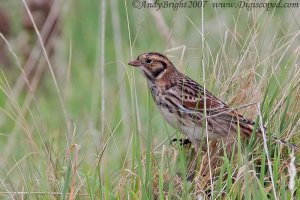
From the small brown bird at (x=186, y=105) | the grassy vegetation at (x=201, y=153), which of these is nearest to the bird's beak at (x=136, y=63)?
the small brown bird at (x=186, y=105)

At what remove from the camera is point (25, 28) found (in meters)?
10.3

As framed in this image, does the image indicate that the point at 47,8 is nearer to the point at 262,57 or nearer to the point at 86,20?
the point at 86,20

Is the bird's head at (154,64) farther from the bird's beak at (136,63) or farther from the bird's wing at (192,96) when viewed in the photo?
the bird's wing at (192,96)

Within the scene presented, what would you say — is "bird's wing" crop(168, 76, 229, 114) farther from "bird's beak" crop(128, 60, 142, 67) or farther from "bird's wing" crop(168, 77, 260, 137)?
"bird's beak" crop(128, 60, 142, 67)

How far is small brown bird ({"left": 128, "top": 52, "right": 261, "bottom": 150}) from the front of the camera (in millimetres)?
5637

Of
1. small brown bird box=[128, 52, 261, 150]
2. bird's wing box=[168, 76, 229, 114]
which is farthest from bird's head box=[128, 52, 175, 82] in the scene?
bird's wing box=[168, 76, 229, 114]

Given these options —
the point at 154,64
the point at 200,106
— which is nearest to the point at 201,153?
the point at 200,106

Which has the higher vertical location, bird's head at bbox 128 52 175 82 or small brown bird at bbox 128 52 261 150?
bird's head at bbox 128 52 175 82

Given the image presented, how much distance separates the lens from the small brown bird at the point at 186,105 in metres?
5.64

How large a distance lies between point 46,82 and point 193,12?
160 cm

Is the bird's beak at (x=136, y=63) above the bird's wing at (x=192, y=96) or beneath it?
above

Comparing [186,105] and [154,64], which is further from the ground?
[154,64]

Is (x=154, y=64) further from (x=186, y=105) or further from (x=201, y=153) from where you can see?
(x=201, y=153)

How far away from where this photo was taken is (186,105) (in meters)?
6.02
